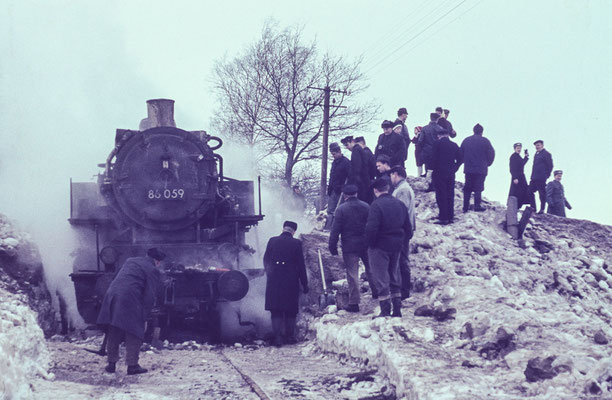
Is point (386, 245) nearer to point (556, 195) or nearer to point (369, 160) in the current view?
point (369, 160)

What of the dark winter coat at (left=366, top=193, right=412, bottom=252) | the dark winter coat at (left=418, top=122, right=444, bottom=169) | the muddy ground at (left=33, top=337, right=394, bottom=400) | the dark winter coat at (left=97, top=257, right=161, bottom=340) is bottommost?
the muddy ground at (left=33, top=337, right=394, bottom=400)

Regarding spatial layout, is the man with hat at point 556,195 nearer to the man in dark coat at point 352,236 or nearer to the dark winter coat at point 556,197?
the dark winter coat at point 556,197

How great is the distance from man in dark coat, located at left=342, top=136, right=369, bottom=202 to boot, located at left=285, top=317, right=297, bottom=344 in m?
2.82

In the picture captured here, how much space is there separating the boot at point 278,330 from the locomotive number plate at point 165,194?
233 cm

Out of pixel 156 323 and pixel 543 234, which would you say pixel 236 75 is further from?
pixel 156 323

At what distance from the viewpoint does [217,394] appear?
6.42 metres

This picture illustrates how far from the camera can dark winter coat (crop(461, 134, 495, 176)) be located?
43.8ft

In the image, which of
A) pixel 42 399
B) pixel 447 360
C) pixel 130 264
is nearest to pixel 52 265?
pixel 130 264

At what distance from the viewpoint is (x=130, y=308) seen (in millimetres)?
7691

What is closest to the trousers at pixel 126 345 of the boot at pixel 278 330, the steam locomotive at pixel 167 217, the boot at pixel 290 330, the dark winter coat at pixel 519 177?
the steam locomotive at pixel 167 217

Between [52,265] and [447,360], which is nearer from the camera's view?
[447,360]

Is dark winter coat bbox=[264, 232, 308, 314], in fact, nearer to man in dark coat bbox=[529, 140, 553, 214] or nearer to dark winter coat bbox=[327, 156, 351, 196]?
dark winter coat bbox=[327, 156, 351, 196]

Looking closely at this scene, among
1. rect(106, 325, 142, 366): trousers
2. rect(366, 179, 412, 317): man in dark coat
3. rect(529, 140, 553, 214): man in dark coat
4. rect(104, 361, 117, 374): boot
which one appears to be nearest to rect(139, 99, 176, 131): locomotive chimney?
rect(366, 179, 412, 317): man in dark coat

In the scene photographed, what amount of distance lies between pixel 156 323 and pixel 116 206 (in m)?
1.92
